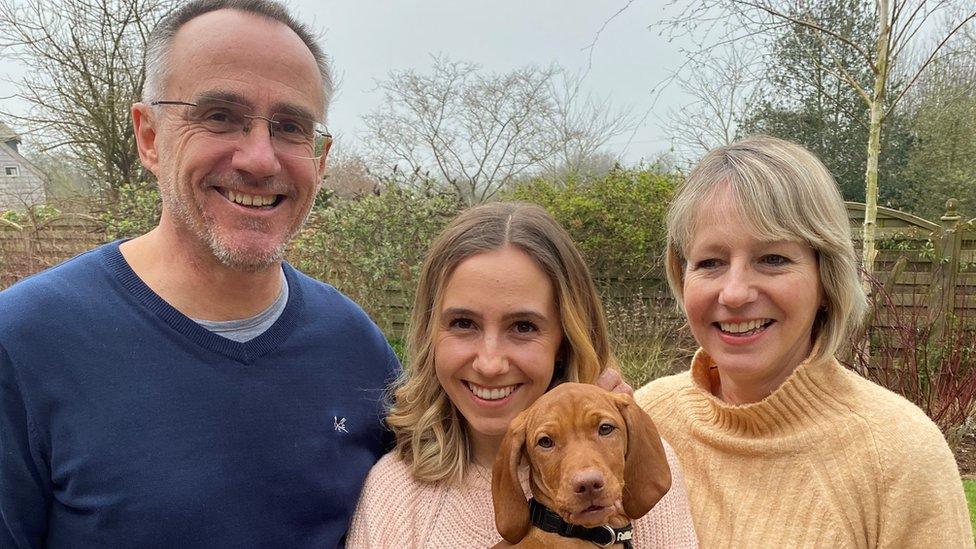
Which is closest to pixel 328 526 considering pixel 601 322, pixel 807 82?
pixel 601 322

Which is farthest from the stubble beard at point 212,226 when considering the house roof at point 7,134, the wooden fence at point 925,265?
the house roof at point 7,134

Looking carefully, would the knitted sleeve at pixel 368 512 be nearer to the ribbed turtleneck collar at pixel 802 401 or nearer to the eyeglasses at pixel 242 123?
the eyeglasses at pixel 242 123

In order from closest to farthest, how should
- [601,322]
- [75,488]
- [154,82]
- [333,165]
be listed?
1. [75,488]
2. [154,82]
3. [601,322]
4. [333,165]

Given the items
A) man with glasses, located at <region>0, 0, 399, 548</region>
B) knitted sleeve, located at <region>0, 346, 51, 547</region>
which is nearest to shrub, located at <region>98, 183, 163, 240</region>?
man with glasses, located at <region>0, 0, 399, 548</region>

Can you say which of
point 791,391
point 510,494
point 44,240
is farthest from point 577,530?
point 44,240

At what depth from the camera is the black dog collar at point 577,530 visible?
248 cm

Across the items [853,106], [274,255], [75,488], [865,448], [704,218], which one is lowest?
[75,488]

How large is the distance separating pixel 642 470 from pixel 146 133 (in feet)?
7.73

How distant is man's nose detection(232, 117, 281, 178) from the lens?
8.48 feet

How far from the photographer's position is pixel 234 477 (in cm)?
246

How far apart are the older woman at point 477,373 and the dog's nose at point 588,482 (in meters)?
0.56

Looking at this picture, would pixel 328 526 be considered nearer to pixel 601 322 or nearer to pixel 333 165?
pixel 601 322

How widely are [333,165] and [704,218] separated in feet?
61.4

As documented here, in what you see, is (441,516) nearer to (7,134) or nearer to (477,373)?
(477,373)
